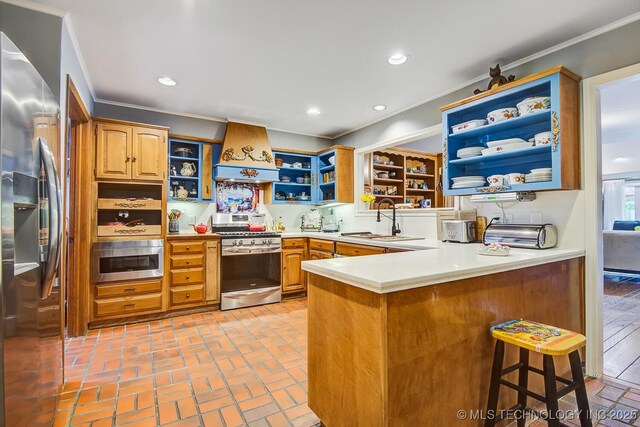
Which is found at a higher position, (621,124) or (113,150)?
(621,124)

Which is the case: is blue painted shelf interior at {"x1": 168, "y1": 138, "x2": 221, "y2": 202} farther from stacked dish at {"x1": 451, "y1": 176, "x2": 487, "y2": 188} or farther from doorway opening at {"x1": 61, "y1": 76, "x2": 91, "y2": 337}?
stacked dish at {"x1": 451, "y1": 176, "x2": 487, "y2": 188}

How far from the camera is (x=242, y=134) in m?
4.29

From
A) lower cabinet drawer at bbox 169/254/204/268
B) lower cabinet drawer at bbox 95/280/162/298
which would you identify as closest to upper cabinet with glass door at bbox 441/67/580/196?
lower cabinet drawer at bbox 169/254/204/268

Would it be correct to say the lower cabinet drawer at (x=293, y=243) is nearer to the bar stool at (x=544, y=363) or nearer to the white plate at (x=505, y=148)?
the white plate at (x=505, y=148)

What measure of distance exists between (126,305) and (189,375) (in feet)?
5.01

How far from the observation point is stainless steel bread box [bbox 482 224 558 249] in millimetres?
2232

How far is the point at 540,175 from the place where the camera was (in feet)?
7.35

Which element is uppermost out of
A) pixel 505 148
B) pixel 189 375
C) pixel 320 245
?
pixel 505 148

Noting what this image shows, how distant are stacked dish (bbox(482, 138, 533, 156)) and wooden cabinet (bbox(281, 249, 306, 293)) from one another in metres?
2.64

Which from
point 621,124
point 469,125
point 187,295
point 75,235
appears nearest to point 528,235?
point 469,125

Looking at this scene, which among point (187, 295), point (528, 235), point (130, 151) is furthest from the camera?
point (187, 295)

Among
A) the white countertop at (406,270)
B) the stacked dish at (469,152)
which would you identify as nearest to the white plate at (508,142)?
the stacked dish at (469,152)

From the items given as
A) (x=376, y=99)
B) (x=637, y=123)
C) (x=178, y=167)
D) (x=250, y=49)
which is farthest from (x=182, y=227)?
(x=637, y=123)

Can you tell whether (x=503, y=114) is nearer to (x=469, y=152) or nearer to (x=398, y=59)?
(x=469, y=152)
